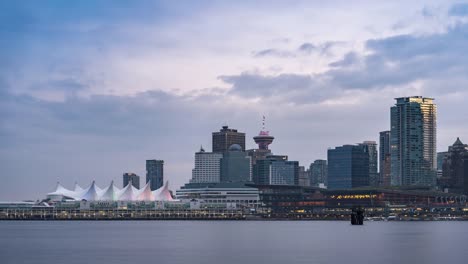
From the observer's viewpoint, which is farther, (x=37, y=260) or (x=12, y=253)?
(x=12, y=253)

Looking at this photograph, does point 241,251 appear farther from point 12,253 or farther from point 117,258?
point 12,253

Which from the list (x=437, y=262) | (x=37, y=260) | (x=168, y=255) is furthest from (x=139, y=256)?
(x=437, y=262)

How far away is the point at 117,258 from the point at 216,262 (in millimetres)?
11523

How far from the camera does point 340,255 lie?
9481 cm

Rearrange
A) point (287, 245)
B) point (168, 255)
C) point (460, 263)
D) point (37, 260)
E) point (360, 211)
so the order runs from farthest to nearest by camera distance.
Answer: point (360, 211) → point (287, 245) → point (168, 255) → point (37, 260) → point (460, 263)

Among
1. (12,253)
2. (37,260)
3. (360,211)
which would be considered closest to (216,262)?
(37,260)

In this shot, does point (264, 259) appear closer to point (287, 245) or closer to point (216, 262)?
point (216, 262)

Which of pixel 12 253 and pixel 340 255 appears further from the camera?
pixel 12 253

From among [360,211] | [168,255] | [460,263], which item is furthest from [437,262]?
[360,211]

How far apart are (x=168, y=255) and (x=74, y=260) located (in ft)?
35.6

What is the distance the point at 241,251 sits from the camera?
→ 102500 mm

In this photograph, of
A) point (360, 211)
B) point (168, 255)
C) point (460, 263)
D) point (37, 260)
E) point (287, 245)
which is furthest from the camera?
point (360, 211)

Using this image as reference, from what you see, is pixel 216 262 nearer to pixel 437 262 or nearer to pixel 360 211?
pixel 437 262

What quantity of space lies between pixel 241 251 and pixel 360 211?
99.8 meters
